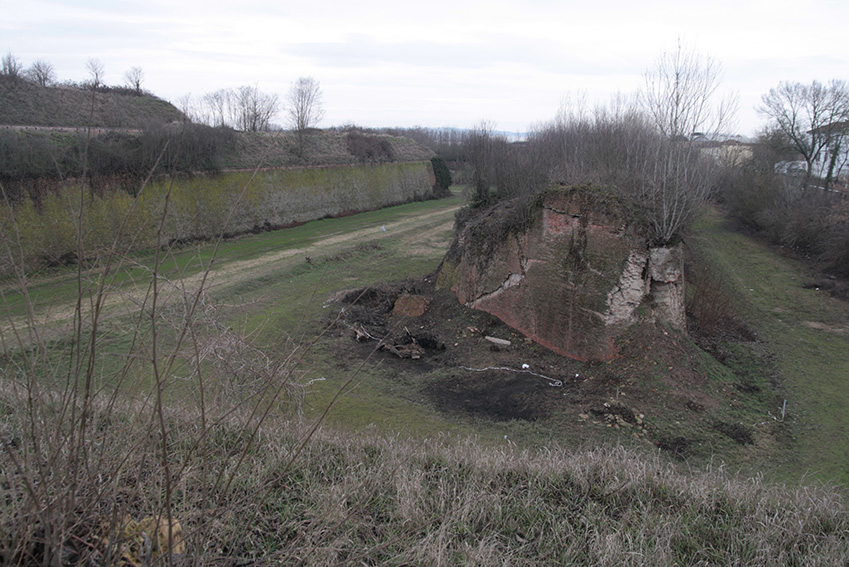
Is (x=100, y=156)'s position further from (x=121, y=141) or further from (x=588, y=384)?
(x=588, y=384)

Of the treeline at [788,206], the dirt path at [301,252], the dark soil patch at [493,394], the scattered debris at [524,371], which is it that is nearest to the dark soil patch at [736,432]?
the scattered debris at [524,371]

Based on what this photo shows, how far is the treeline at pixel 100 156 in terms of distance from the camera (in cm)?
1877

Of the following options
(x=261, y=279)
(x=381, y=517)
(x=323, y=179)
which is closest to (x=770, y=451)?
(x=381, y=517)

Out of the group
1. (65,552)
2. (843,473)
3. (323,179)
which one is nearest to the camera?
(65,552)

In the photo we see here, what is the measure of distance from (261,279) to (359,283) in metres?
3.63

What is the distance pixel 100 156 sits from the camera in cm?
2158

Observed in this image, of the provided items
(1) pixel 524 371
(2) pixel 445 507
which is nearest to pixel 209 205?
(1) pixel 524 371

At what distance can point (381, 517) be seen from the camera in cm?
423

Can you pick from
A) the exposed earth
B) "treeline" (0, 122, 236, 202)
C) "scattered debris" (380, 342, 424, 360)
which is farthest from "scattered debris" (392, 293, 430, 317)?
"treeline" (0, 122, 236, 202)

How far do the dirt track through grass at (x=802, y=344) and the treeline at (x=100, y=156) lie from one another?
18161mm

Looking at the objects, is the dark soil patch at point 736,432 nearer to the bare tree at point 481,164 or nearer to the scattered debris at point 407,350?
the scattered debris at point 407,350

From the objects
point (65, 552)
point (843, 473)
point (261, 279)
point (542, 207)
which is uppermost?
point (542, 207)

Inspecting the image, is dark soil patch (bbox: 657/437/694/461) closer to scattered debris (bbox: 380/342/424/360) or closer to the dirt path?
scattered debris (bbox: 380/342/424/360)

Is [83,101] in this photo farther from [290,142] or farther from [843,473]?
[843,473]
